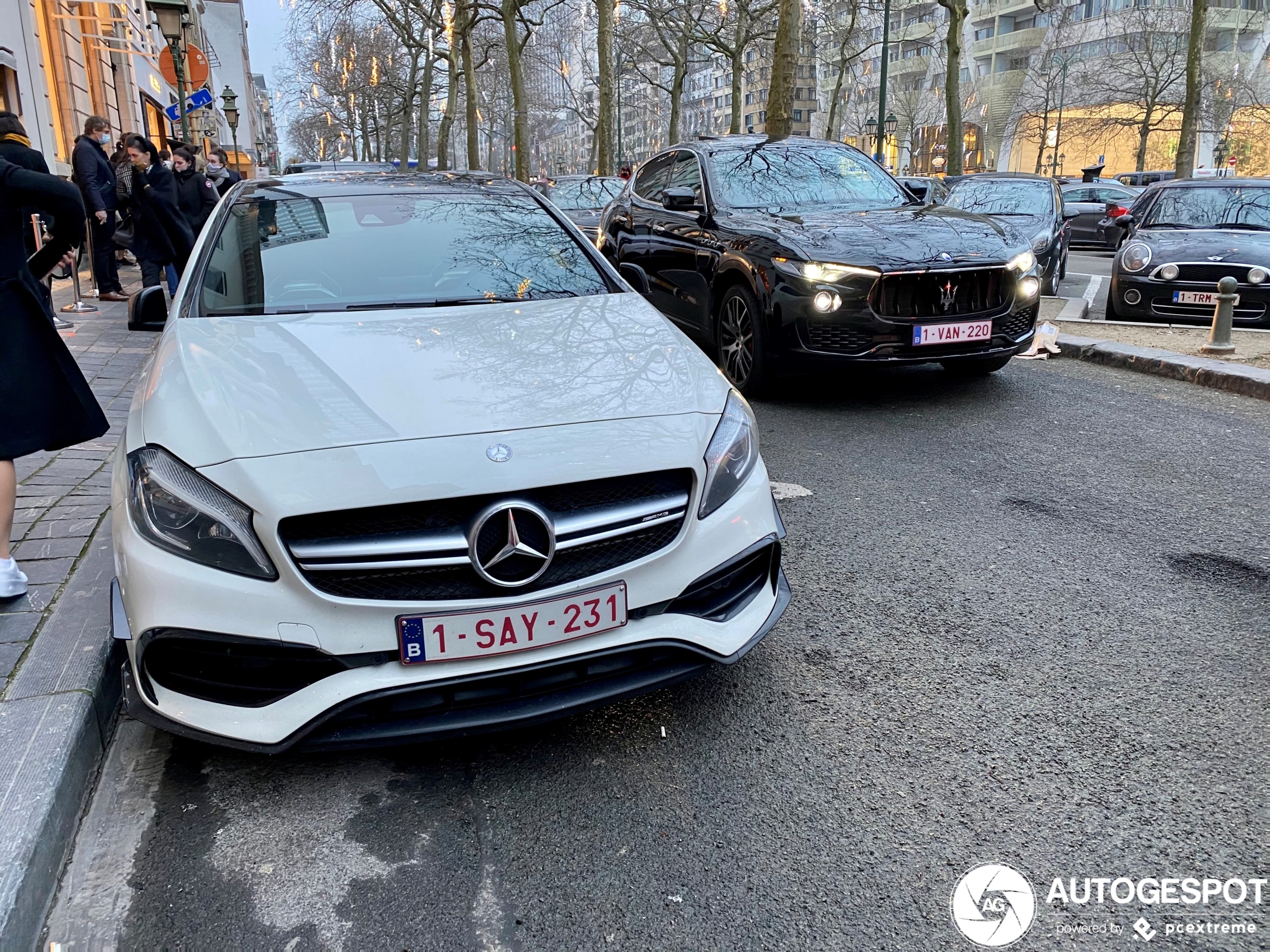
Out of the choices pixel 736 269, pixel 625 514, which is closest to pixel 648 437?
pixel 625 514

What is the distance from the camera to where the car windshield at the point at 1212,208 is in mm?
9812

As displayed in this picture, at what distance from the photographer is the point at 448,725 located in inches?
89.4

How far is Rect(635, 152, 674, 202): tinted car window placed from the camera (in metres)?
8.12

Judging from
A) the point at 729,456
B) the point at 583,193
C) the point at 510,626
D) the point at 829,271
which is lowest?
the point at 510,626

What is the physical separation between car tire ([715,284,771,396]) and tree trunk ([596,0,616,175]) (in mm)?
24410

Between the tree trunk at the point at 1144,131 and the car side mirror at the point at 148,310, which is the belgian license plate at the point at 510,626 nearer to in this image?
the car side mirror at the point at 148,310

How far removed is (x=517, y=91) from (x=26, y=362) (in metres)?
31.2

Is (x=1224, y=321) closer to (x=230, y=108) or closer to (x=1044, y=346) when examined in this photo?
(x=1044, y=346)

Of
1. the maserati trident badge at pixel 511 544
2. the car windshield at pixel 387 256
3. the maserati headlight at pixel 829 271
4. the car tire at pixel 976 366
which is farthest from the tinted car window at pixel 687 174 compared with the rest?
the maserati trident badge at pixel 511 544

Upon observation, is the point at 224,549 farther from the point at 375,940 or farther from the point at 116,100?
the point at 116,100

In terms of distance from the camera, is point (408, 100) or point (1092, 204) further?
point (408, 100)

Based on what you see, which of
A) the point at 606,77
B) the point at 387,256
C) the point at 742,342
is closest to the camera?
the point at 387,256

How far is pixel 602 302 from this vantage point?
3580 millimetres
